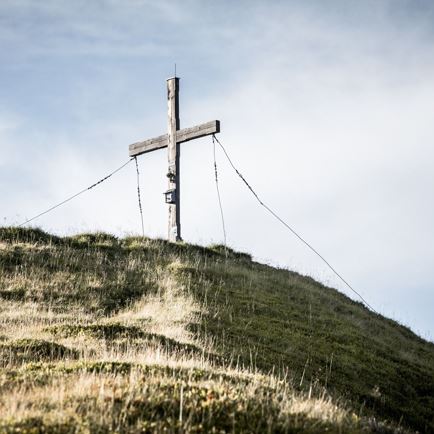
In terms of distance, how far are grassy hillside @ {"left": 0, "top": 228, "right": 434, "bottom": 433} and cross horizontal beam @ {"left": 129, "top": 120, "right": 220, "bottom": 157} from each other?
446 cm

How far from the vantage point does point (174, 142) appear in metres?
24.7

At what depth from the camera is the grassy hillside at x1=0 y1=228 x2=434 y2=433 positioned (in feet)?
20.3

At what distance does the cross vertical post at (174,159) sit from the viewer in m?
24.3

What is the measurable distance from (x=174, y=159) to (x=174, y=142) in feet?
2.53

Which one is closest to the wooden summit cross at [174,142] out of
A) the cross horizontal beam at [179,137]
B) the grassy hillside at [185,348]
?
the cross horizontal beam at [179,137]

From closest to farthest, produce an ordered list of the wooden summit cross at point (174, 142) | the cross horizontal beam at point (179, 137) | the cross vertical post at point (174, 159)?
Answer: the cross horizontal beam at point (179, 137)
the wooden summit cross at point (174, 142)
the cross vertical post at point (174, 159)

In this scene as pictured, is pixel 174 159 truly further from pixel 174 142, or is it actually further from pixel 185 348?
pixel 185 348

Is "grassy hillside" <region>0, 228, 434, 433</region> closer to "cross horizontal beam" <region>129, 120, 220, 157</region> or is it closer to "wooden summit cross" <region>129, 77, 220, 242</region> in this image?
"wooden summit cross" <region>129, 77, 220, 242</region>

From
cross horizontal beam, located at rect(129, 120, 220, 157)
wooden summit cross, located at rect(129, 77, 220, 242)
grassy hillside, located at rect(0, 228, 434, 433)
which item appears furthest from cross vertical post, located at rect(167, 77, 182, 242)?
grassy hillside, located at rect(0, 228, 434, 433)

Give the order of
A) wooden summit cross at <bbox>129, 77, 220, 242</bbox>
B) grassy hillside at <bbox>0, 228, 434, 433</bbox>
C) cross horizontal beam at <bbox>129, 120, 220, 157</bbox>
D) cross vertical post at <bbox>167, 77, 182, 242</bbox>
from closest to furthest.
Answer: grassy hillside at <bbox>0, 228, 434, 433</bbox>, cross horizontal beam at <bbox>129, 120, 220, 157</bbox>, wooden summit cross at <bbox>129, 77, 220, 242</bbox>, cross vertical post at <bbox>167, 77, 182, 242</bbox>

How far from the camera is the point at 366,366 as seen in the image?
47.8ft

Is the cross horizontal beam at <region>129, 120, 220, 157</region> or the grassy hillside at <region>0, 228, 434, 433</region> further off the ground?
the cross horizontal beam at <region>129, 120, 220, 157</region>

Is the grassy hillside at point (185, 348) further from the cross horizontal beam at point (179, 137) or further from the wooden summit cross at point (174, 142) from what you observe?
the cross horizontal beam at point (179, 137)

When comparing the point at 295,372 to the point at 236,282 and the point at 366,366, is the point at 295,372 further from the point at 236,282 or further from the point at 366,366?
the point at 236,282
